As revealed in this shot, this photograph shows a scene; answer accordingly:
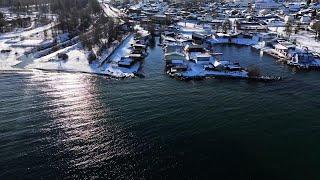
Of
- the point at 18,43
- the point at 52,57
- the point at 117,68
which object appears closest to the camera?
the point at 117,68

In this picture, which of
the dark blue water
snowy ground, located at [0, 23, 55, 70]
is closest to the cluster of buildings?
the dark blue water

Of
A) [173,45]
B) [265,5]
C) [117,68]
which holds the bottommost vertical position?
[117,68]

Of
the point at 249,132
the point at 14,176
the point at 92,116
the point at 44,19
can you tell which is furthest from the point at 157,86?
the point at 44,19

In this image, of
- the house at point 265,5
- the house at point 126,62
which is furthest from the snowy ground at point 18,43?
the house at point 265,5

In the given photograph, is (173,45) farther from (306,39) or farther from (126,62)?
(306,39)

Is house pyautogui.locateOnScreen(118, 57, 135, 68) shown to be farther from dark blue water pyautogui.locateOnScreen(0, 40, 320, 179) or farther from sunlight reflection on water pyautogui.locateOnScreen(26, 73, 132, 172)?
sunlight reflection on water pyautogui.locateOnScreen(26, 73, 132, 172)

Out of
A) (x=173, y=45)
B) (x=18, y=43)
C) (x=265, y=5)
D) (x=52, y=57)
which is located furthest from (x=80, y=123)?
(x=265, y=5)
